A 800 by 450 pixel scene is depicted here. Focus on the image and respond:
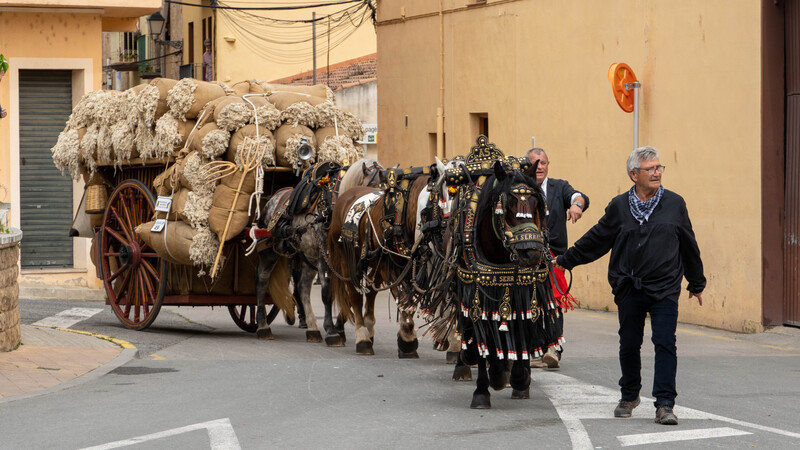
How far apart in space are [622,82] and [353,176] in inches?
199

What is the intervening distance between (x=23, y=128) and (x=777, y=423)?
50.5ft

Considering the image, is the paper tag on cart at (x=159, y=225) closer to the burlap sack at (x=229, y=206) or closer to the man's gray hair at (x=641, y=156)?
the burlap sack at (x=229, y=206)

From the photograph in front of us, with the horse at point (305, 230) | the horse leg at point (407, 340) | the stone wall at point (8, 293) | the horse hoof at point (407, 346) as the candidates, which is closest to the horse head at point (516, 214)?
the horse leg at point (407, 340)

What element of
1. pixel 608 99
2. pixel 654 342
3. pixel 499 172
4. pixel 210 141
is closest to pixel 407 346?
pixel 210 141

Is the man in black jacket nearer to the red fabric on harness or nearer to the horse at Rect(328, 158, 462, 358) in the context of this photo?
the horse at Rect(328, 158, 462, 358)

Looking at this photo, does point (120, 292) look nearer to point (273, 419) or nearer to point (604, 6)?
point (273, 419)

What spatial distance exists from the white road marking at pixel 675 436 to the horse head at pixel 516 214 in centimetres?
134

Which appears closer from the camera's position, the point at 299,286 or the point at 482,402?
the point at 482,402

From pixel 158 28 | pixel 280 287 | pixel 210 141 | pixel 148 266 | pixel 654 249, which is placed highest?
pixel 158 28

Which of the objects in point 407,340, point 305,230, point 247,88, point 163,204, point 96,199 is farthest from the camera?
point 96,199

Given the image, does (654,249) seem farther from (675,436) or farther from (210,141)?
(210,141)

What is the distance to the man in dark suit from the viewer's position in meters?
10.4

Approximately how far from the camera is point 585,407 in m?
8.59

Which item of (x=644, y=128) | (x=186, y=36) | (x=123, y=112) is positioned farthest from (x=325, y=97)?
(x=186, y=36)
